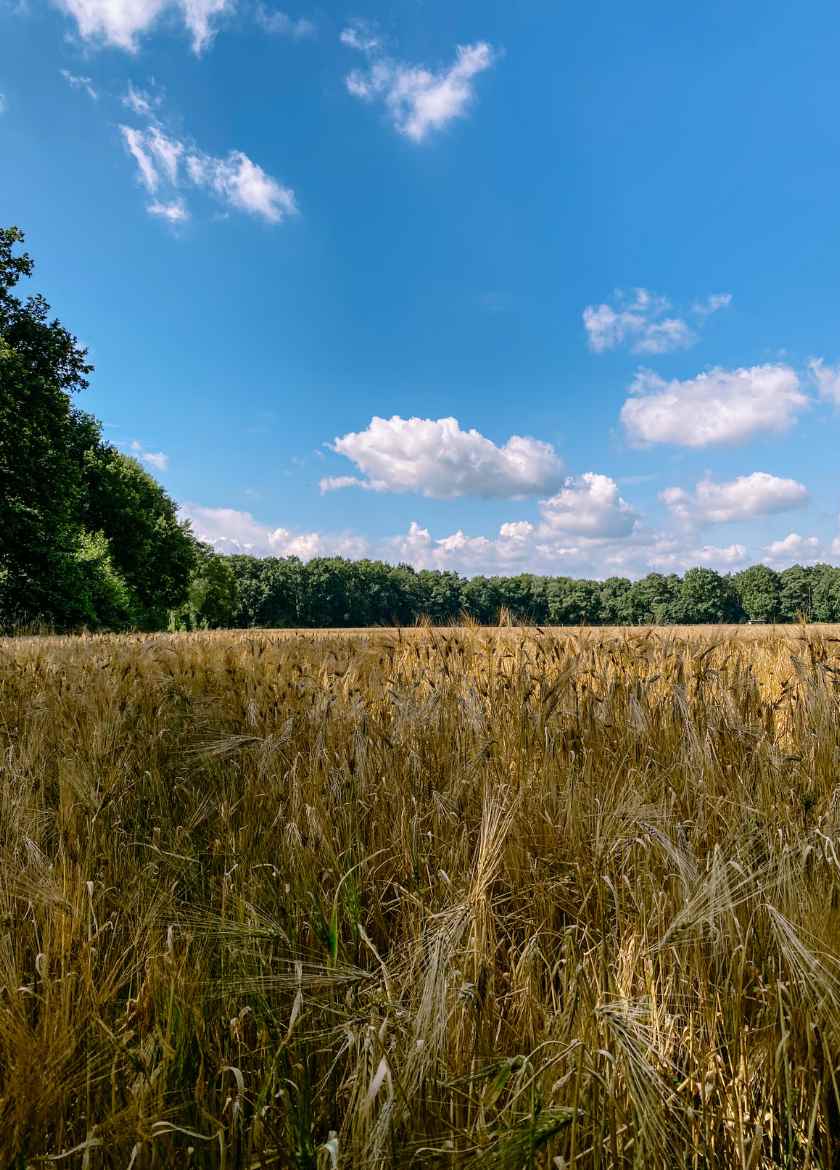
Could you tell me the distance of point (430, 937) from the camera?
1.45m

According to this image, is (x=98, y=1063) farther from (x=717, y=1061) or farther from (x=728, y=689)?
(x=728, y=689)

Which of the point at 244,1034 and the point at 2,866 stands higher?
the point at 2,866

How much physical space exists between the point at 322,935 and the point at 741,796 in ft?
4.74

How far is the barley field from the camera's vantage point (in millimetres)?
974

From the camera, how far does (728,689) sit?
3.04 m

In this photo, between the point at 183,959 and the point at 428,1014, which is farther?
the point at 183,959

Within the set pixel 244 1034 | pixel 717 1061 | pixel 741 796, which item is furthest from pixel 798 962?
pixel 244 1034

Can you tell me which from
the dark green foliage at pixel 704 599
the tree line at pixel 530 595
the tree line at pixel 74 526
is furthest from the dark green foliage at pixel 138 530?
the dark green foliage at pixel 704 599

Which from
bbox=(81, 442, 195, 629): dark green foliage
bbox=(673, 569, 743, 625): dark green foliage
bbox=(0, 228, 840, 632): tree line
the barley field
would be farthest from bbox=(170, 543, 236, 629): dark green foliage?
bbox=(673, 569, 743, 625): dark green foliage

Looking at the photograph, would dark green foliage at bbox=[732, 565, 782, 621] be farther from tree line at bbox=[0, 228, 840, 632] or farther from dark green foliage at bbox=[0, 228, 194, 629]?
dark green foliage at bbox=[0, 228, 194, 629]

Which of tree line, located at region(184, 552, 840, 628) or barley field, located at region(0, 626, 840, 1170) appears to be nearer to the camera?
barley field, located at region(0, 626, 840, 1170)

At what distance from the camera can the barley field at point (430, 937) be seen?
974 mm

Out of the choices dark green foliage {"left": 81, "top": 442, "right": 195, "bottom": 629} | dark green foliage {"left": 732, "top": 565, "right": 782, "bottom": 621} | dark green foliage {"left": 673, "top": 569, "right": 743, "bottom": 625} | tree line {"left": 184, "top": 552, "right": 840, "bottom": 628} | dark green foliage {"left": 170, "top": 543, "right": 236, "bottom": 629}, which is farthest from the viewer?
dark green foliage {"left": 673, "top": 569, "right": 743, "bottom": 625}

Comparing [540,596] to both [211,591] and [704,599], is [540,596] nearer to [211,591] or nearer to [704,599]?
[704,599]
